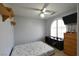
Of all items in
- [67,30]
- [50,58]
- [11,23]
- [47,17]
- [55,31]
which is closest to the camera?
[50,58]

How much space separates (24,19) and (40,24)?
267 millimetres

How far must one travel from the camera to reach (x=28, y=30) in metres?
1.25

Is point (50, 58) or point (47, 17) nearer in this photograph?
point (50, 58)

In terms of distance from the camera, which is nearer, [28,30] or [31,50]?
[28,30]

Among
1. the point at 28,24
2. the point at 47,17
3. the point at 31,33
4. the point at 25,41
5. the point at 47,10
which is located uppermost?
the point at 47,10

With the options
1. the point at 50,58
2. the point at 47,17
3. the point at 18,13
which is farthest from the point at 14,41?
the point at 50,58

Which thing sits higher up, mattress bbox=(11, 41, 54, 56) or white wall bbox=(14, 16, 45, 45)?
white wall bbox=(14, 16, 45, 45)

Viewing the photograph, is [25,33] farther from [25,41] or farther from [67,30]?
[67,30]

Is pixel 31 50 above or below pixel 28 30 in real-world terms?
below

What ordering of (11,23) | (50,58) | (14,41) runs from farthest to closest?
(14,41)
(11,23)
(50,58)

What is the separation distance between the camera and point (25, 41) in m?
1.23

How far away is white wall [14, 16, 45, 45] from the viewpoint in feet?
3.78

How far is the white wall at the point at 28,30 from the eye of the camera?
115 cm

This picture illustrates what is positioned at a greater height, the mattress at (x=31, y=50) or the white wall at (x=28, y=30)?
the white wall at (x=28, y=30)
